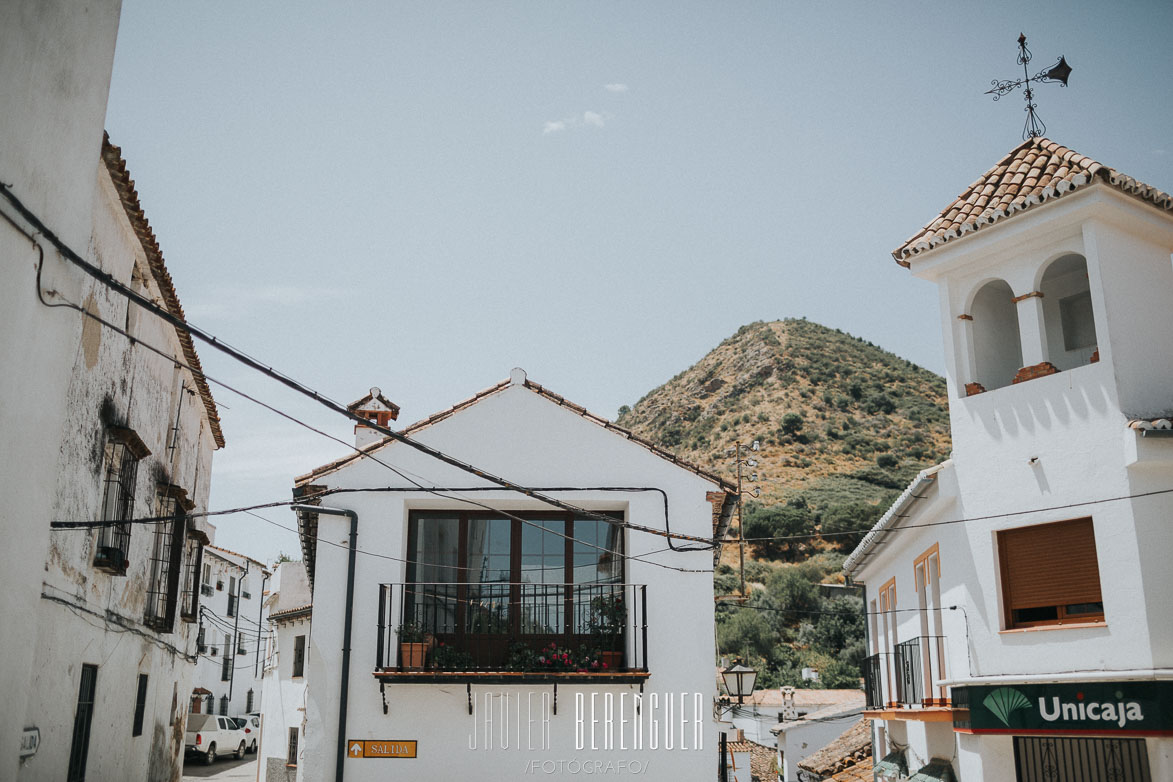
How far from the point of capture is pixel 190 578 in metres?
21.9

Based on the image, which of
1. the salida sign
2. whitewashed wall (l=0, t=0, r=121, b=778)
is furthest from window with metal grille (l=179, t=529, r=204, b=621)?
the salida sign

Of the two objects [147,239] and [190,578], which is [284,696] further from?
[147,239]

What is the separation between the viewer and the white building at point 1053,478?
11773 millimetres

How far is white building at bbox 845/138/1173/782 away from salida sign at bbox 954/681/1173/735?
0.7 inches

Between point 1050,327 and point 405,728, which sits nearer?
point 405,728

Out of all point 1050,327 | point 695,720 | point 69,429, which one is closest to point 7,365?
point 69,429

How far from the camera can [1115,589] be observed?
1188 centimetres

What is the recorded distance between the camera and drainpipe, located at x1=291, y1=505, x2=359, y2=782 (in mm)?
12984

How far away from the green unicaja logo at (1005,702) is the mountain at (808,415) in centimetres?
5055

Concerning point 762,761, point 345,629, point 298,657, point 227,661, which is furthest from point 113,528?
point 227,661

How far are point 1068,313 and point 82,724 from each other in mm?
15315

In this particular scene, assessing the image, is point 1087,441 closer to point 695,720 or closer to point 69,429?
point 695,720

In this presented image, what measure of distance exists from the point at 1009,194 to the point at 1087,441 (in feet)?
12.4

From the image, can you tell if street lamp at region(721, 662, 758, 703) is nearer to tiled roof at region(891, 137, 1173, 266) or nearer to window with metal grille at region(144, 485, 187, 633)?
tiled roof at region(891, 137, 1173, 266)
